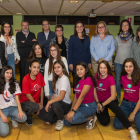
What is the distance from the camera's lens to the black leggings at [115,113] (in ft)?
6.81

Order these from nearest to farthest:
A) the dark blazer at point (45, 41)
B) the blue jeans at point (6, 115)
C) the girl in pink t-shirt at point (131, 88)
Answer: the blue jeans at point (6, 115)
the girl in pink t-shirt at point (131, 88)
the dark blazer at point (45, 41)

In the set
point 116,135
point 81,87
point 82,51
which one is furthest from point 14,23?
Result: point 116,135

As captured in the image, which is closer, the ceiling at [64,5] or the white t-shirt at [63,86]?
the white t-shirt at [63,86]

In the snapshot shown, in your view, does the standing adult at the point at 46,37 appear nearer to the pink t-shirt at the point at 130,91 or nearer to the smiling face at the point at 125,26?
the smiling face at the point at 125,26

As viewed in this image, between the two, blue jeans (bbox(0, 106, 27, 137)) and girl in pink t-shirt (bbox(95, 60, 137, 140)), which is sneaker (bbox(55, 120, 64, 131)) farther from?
girl in pink t-shirt (bbox(95, 60, 137, 140))

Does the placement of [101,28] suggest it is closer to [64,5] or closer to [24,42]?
[24,42]

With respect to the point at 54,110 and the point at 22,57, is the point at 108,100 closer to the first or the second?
the point at 54,110

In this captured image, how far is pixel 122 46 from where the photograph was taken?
120 inches

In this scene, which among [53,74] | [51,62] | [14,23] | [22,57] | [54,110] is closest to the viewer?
[54,110]

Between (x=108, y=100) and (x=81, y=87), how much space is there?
43 centimetres

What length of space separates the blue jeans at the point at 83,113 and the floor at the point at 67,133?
0.44ft

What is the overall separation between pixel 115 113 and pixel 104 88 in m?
0.42

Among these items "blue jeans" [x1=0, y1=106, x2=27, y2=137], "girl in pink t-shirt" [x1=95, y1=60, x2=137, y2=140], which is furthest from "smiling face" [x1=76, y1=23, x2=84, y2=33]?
"blue jeans" [x1=0, y1=106, x2=27, y2=137]

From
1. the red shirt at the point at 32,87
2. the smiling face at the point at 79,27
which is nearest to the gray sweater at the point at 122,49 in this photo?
the smiling face at the point at 79,27
